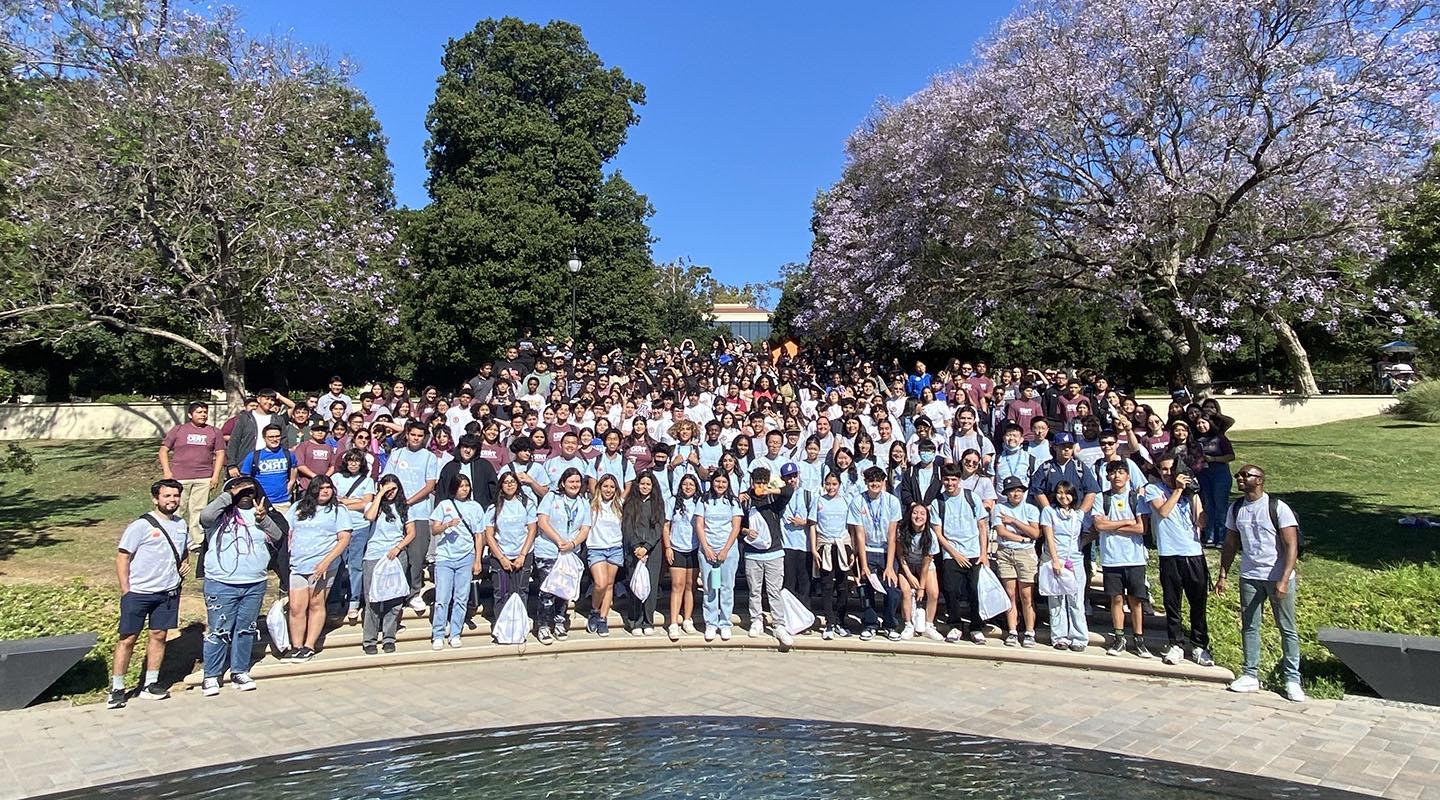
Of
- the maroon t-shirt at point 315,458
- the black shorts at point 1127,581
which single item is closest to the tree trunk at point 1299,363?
the black shorts at point 1127,581

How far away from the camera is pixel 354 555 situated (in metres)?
8.40

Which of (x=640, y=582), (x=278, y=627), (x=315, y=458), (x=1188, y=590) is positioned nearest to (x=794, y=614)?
(x=640, y=582)

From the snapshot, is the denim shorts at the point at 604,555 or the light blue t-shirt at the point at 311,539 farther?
the denim shorts at the point at 604,555

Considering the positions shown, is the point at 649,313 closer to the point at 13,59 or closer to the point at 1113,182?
the point at 1113,182

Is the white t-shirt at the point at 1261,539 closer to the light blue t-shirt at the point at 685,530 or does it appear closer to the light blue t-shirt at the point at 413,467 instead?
the light blue t-shirt at the point at 685,530

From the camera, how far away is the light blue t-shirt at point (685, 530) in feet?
28.4

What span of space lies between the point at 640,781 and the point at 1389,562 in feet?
30.0

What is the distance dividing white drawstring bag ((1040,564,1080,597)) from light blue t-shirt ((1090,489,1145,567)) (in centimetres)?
30

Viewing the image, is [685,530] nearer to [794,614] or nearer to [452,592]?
[794,614]

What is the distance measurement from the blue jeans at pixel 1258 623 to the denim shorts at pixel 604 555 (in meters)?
5.27

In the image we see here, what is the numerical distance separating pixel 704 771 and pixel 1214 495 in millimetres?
7849

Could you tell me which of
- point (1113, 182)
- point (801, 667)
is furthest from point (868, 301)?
point (801, 667)

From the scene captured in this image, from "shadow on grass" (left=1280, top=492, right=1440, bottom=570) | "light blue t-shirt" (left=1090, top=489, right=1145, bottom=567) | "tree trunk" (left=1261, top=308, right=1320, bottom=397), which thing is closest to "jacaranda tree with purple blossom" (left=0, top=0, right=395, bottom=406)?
"light blue t-shirt" (left=1090, top=489, right=1145, bottom=567)

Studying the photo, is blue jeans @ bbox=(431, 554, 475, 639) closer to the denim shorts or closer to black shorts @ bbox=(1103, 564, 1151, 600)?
the denim shorts
